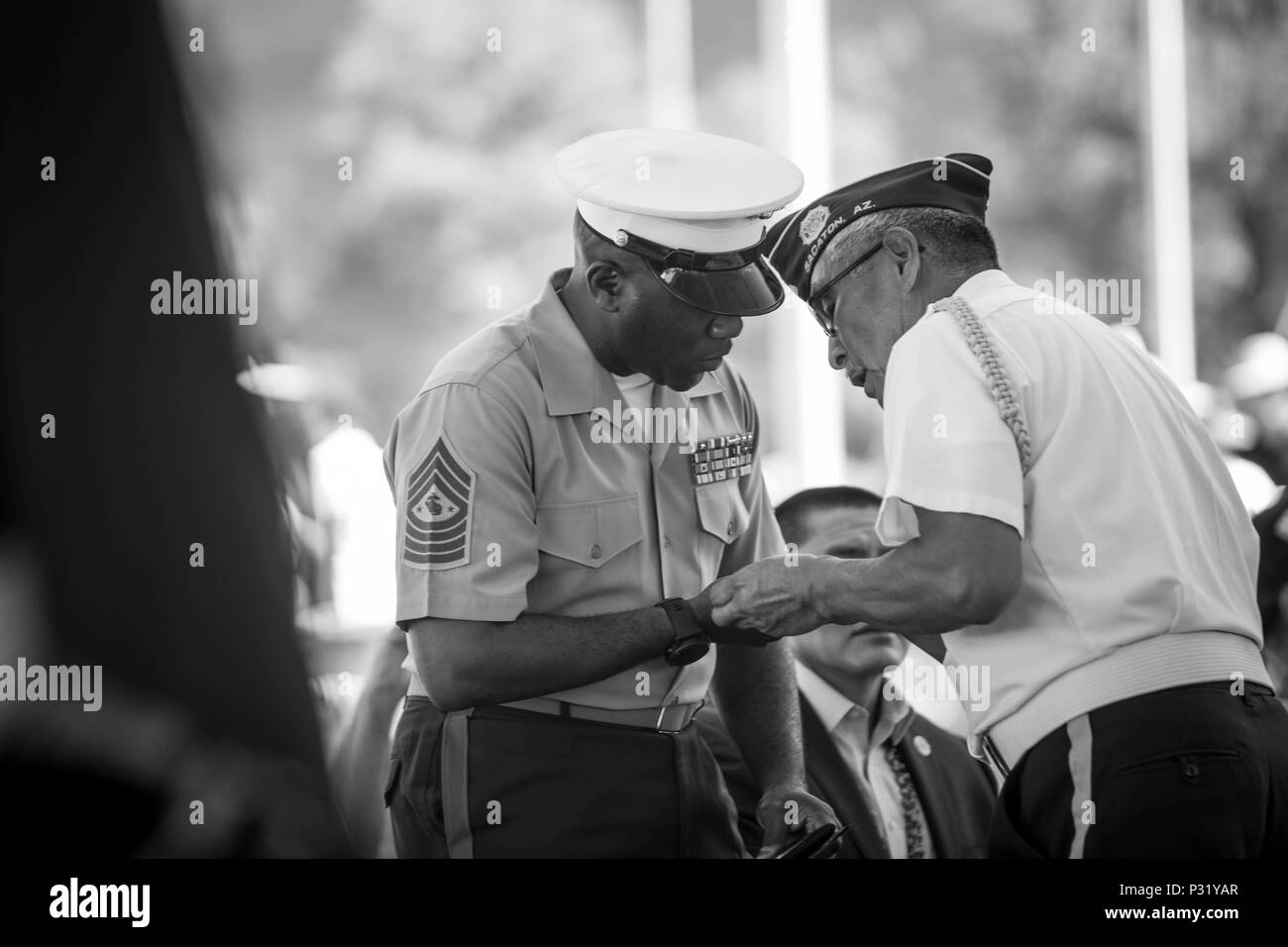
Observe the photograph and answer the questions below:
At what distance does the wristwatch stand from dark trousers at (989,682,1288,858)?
609mm

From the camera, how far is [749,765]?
2.67m

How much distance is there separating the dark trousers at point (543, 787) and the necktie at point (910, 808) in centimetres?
79

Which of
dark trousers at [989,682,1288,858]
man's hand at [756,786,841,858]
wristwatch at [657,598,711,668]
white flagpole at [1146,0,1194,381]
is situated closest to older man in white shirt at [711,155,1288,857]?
dark trousers at [989,682,1288,858]

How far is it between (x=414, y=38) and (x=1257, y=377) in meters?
4.11

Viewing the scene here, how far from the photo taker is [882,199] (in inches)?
86.8

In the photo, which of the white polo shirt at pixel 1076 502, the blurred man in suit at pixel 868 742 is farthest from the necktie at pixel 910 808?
the white polo shirt at pixel 1076 502

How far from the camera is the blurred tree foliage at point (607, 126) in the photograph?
146 inches

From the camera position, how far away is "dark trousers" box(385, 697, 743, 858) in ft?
7.58

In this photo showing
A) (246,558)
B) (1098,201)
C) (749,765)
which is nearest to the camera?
(246,558)

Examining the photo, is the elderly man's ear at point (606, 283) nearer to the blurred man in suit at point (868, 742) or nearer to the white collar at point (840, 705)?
the blurred man in suit at point (868, 742)

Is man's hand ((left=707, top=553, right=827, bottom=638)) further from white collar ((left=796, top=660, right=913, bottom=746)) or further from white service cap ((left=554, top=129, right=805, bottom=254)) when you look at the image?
white collar ((left=796, top=660, right=913, bottom=746))
